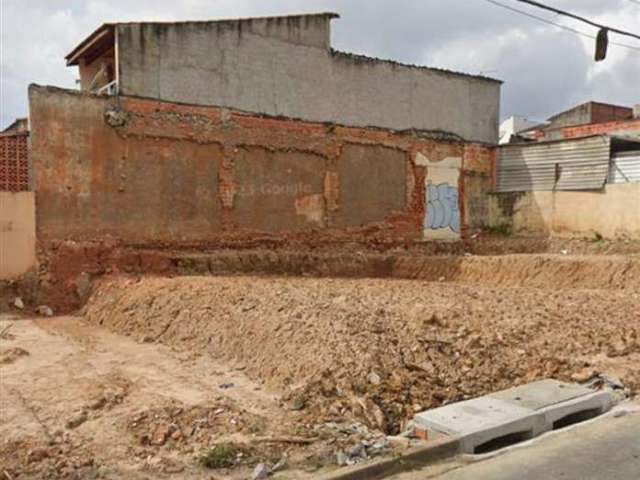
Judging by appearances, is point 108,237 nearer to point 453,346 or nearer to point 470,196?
point 453,346

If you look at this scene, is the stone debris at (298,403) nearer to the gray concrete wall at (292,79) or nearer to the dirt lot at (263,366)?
the dirt lot at (263,366)

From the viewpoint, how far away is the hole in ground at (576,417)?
228 inches

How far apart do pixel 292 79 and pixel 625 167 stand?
9869 millimetres

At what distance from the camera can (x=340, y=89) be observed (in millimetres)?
17531

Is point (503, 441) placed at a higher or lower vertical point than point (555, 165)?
lower

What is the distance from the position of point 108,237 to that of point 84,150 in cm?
193

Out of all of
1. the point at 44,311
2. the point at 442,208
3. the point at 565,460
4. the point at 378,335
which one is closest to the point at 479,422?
the point at 565,460

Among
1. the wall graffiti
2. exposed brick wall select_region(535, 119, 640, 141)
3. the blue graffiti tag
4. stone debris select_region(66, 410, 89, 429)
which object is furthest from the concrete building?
stone debris select_region(66, 410, 89, 429)

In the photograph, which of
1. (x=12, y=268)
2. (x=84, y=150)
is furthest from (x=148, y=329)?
(x=84, y=150)

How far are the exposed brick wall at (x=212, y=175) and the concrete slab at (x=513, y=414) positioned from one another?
32.0 ft

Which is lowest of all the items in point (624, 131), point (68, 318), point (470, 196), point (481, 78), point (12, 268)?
point (68, 318)

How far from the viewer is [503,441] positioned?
532 cm

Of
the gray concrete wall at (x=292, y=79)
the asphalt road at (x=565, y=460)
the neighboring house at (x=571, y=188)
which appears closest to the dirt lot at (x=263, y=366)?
the asphalt road at (x=565, y=460)

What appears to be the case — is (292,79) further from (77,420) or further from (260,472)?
(260,472)
